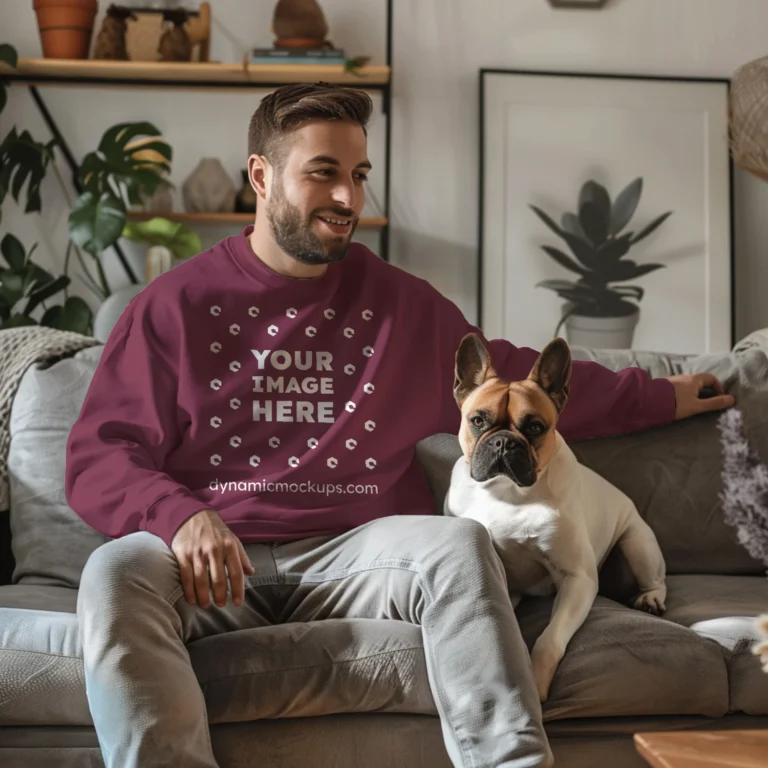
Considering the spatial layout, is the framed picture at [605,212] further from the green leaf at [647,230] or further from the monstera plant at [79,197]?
the monstera plant at [79,197]

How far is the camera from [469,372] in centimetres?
194

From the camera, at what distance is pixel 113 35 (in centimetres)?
367

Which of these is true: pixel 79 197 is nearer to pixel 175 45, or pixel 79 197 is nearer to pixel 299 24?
pixel 175 45

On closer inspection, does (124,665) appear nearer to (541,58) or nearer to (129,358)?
(129,358)

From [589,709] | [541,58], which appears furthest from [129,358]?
[541,58]

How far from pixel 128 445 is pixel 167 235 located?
1805mm

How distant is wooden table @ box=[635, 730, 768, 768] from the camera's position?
3.58ft

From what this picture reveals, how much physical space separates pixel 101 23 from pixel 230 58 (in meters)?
0.46

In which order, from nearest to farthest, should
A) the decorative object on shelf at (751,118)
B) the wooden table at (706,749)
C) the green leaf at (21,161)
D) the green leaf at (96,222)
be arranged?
the decorative object on shelf at (751,118) → the wooden table at (706,749) → the green leaf at (96,222) → the green leaf at (21,161)

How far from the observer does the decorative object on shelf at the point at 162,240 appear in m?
3.54

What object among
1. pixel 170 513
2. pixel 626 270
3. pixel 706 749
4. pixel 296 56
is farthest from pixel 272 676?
pixel 626 270

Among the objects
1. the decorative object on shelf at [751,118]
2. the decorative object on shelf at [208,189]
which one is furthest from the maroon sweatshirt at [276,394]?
the decorative object on shelf at [208,189]

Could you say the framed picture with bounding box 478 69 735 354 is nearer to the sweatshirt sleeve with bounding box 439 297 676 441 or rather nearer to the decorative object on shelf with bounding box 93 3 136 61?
the decorative object on shelf with bounding box 93 3 136 61

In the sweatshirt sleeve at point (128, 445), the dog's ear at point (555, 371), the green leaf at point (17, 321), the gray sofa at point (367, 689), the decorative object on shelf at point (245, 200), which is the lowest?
the gray sofa at point (367, 689)
